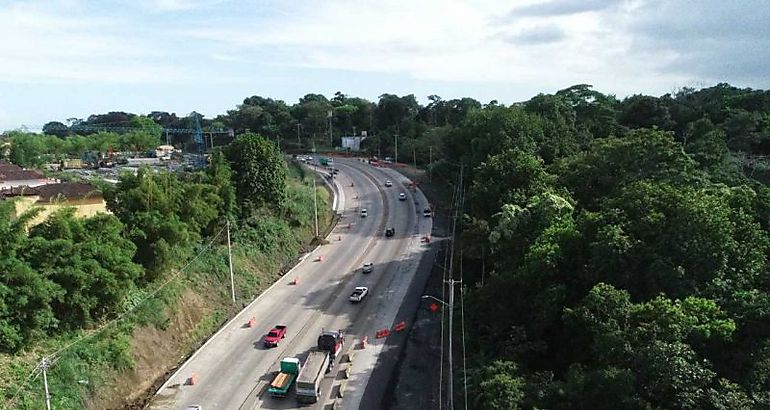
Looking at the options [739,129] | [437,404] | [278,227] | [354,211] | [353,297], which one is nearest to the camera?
[437,404]

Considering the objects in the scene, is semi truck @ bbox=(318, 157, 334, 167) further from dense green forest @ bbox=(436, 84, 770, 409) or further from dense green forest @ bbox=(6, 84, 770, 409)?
dense green forest @ bbox=(436, 84, 770, 409)

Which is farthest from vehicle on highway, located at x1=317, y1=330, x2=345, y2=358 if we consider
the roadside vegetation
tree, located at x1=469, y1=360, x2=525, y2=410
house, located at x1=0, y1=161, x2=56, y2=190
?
house, located at x1=0, y1=161, x2=56, y2=190

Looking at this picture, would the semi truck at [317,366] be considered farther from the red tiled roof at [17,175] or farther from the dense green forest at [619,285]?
the red tiled roof at [17,175]

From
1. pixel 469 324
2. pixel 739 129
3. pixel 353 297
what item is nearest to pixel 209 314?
pixel 353 297

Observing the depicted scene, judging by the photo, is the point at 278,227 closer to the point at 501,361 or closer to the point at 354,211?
the point at 354,211

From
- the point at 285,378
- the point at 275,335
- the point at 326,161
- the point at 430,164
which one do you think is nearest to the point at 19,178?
the point at 275,335

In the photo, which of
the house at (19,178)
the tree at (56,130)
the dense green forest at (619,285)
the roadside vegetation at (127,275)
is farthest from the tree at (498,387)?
the tree at (56,130)
